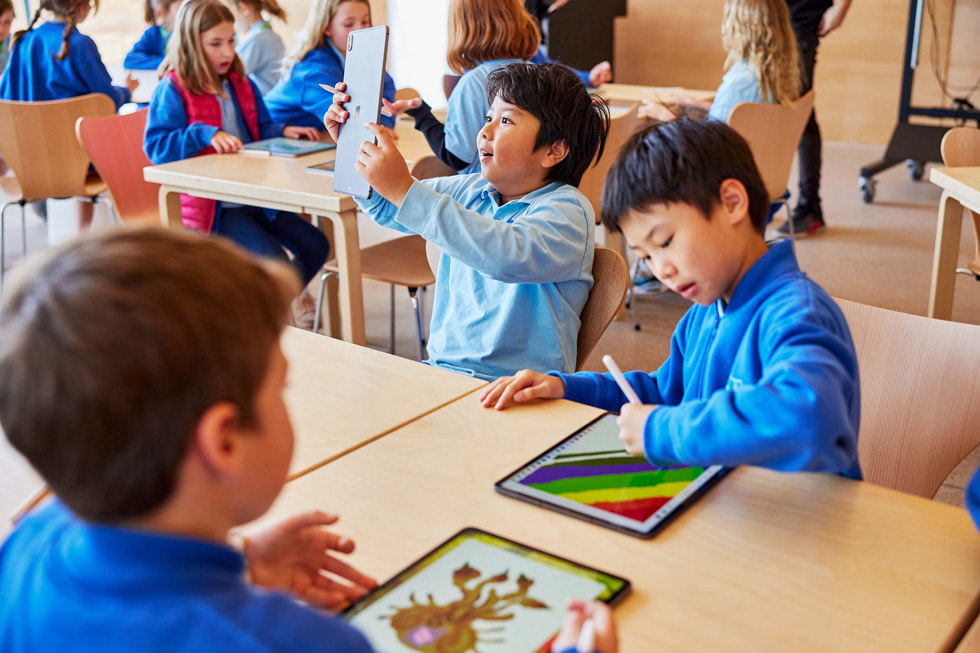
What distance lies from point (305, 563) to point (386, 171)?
2.80 feet

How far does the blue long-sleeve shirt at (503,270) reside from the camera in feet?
4.91

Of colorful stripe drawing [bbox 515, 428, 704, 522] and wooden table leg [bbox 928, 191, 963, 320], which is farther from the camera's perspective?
wooden table leg [bbox 928, 191, 963, 320]

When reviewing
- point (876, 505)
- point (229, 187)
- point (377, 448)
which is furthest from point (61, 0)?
point (876, 505)

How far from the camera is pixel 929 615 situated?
30.0 inches

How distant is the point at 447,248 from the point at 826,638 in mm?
922

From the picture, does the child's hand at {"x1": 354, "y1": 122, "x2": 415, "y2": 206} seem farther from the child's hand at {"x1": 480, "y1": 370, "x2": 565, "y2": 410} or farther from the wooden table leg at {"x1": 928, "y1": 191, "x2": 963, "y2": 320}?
the wooden table leg at {"x1": 928, "y1": 191, "x2": 963, "y2": 320}

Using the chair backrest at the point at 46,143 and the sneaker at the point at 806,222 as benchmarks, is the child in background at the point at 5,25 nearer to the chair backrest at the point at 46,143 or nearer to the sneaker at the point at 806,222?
the chair backrest at the point at 46,143

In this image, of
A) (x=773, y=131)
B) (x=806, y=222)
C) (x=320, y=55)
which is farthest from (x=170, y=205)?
(x=806, y=222)

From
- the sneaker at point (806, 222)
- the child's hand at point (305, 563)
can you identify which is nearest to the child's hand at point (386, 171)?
the child's hand at point (305, 563)

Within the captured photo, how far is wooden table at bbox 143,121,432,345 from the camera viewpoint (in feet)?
7.61

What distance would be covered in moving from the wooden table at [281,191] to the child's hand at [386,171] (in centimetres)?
73

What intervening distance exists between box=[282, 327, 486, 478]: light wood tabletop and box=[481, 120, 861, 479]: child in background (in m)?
0.10

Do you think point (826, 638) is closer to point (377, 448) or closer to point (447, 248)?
point (377, 448)

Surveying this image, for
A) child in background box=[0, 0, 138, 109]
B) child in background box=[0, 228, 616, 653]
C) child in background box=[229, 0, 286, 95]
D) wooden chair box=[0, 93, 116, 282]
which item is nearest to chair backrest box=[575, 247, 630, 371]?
child in background box=[0, 228, 616, 653]
